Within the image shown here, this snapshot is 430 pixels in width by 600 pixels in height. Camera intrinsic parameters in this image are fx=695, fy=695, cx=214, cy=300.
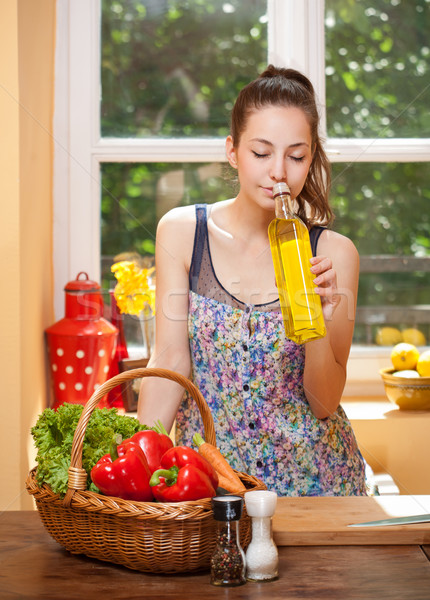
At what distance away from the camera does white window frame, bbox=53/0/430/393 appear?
2117 millimetres

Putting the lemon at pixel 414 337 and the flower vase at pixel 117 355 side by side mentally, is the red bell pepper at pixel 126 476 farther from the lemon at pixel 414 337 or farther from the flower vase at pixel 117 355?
the lemon at pixel 414 337

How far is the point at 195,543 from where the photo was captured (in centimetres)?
74

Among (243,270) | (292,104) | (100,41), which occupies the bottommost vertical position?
(243,270)

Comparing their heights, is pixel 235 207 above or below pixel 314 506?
above

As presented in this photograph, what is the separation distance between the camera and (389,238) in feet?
7.47

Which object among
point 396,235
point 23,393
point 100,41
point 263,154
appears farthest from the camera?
point 396,235

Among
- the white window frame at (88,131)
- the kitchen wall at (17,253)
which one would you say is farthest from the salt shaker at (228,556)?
the white window frame at (88,131)

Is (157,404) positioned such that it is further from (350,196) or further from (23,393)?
(350,196)

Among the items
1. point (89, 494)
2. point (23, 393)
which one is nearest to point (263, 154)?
point (89, 494)

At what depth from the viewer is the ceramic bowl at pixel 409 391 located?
1996 mm

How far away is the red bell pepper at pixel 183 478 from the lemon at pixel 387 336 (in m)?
1.57

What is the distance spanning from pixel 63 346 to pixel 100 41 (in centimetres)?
96

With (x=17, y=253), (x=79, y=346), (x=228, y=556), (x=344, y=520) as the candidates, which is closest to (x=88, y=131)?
(x=17, y=253)

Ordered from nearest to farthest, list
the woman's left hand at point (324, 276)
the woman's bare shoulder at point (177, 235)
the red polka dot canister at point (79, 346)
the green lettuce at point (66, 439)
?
the green lettuce at point (66, 439) → the woman's left hand at point (324, 276) → the woman's bare shoulder at point (177, 235) → the red polka dot canister at point (79, 346)
